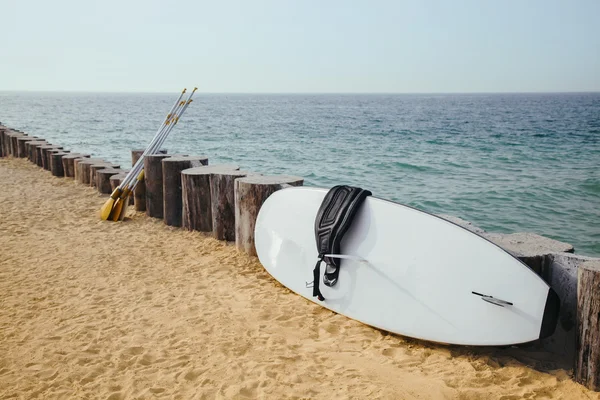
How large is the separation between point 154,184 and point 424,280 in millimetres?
4488

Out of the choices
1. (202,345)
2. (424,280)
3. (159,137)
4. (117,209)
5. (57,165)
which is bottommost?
(202,345)

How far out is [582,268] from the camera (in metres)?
2.89

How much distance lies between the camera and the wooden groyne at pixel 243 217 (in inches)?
115

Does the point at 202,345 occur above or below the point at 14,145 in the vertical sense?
below

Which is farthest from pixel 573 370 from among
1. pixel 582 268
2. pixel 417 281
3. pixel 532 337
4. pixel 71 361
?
pixel 71 361

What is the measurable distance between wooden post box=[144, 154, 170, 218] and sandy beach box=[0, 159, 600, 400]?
153 centimetres

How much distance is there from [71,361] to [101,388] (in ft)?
1.40

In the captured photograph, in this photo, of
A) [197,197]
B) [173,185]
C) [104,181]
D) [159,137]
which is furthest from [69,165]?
[197,197]

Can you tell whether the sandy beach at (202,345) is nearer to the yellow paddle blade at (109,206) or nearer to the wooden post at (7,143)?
the yellow paddle blade at (109,206)

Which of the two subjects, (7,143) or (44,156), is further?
(7,143)

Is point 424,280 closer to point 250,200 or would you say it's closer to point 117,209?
point 250,200

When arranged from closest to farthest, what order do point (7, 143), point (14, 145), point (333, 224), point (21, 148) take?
point (333, 224), point (21, 148), point (14, 145), point (7, 143)

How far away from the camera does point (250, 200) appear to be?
5.21 m

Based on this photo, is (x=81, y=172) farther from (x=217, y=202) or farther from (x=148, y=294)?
(x=148, y=294)
